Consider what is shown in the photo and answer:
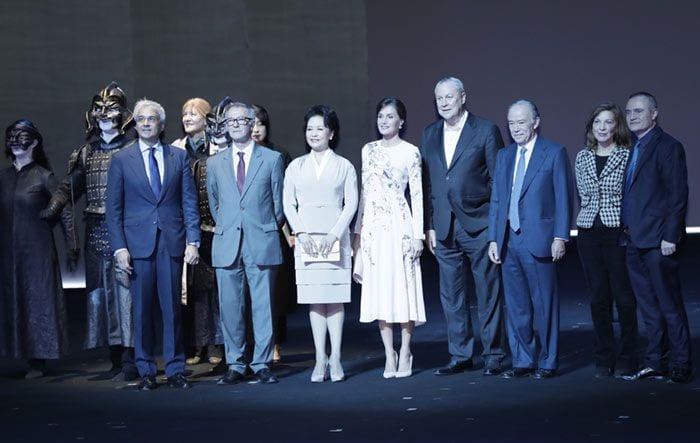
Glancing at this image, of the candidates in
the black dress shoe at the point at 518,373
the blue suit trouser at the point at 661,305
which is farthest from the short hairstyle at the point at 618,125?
the black dress shoe at the point at 518,373

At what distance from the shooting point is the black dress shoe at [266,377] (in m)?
5.96

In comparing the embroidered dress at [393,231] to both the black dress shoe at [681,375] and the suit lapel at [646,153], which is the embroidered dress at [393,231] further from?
the black dress shoe at [681,375]

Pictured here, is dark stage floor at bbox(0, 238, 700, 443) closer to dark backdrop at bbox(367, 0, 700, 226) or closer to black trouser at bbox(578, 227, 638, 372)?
black trouser at bbox(578, 227, 638, 372)

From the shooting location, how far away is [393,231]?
238 inches

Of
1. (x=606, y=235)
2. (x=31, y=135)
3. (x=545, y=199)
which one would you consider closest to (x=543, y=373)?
(x=606, y=235)

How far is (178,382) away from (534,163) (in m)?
2.04

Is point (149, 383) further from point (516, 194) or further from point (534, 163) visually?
point (534, 163)

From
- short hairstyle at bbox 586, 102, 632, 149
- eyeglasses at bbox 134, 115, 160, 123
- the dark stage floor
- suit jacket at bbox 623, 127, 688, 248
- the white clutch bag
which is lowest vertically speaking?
the dark stage floor

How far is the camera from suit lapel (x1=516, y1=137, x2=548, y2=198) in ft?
19.1

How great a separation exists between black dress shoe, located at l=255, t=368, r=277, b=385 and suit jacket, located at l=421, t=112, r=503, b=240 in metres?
1.09

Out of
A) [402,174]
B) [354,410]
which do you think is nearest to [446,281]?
[402,174]

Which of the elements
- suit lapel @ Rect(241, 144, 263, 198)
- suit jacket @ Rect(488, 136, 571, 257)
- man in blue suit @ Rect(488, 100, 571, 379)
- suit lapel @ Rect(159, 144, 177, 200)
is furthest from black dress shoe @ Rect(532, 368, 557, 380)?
suit lapel @ Rect(159, 144, 177, 200)

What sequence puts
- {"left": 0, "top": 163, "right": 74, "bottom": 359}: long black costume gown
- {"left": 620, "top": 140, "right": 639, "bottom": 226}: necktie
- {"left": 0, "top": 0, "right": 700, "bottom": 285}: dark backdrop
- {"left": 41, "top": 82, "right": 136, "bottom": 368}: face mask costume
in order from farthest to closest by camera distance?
{"left": 0, "top": 0, "right": 700, "bottom": 285}: dark backdrop < {"left": 0, "top": 163, "right": 74, "bottom": 359}: long black costume gown < {"left": 41, "top": 82, "right": 136, "bottom": 368}: face mask costume < {"left": 620, "top": 140, "right": 639, "bottom": 226}: necktie

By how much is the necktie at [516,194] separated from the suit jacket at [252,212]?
1146mm
